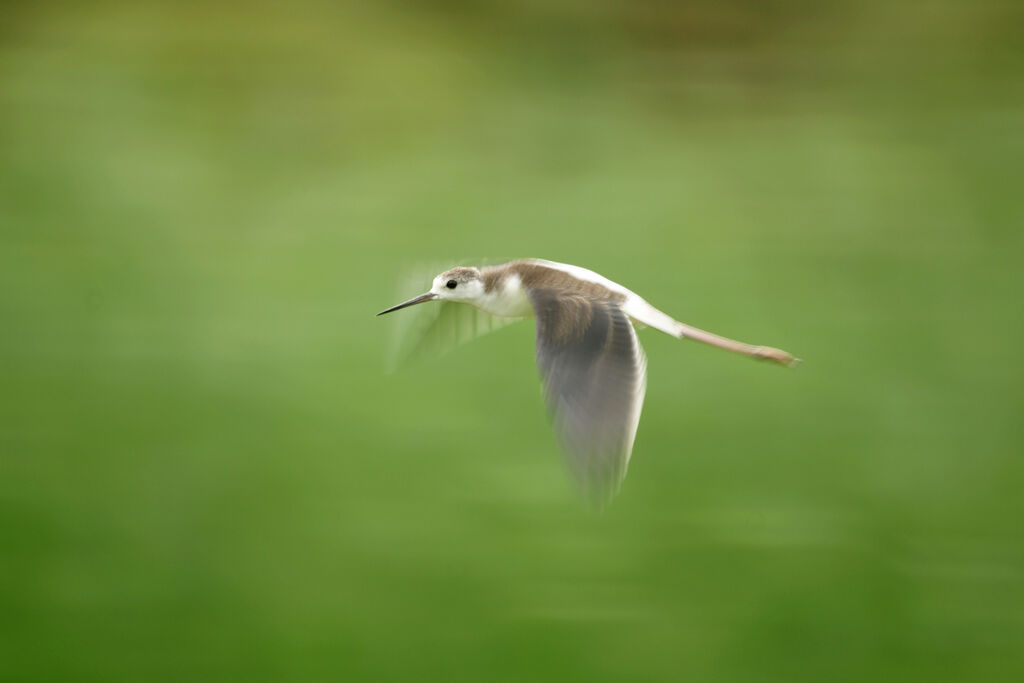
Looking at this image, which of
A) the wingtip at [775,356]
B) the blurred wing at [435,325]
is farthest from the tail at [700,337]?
the blurred wing at [435,325]

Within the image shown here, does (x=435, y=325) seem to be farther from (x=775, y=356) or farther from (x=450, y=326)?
(x=775, y=356)

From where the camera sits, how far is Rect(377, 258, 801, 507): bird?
0.89 metres

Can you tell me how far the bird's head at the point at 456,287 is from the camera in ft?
4.01

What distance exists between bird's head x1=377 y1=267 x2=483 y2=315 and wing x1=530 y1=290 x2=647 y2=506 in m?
0.19

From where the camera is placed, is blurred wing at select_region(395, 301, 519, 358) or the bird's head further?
blurred wing at select_region(395, 301, 519, 358)

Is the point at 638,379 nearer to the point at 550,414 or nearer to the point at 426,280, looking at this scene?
the point at 550,414

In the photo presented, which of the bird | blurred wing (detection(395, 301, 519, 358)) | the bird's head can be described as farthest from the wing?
blurred wing (detection(395, 301, 519, 358))

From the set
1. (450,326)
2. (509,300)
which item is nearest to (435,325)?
(450,326)

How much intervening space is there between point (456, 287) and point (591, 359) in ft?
1.00

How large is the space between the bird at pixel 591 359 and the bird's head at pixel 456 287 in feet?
0.28

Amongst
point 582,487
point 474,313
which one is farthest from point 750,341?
point 582,487

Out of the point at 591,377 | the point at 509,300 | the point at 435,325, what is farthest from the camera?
the point at 435,325

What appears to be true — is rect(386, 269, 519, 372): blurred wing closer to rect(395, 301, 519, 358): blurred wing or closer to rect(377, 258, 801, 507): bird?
rect(395, 301, 519, 358): blurred wing

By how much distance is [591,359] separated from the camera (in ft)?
3.20
